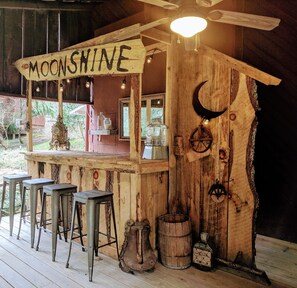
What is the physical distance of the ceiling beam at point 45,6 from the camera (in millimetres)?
4680

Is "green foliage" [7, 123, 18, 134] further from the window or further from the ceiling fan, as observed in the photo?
the ceiling fan

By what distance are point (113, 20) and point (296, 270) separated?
5.07 meters

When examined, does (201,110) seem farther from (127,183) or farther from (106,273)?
(106,273)

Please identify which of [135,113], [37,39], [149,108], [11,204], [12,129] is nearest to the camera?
[135,113]

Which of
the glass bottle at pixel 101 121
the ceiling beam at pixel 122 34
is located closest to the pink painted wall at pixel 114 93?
the glass bottle at pixel 101 121

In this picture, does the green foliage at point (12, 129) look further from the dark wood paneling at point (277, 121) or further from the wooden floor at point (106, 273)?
the dark wood paneling at point (277, 121)

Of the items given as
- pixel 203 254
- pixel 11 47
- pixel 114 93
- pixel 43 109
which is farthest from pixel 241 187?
pixel 43 109

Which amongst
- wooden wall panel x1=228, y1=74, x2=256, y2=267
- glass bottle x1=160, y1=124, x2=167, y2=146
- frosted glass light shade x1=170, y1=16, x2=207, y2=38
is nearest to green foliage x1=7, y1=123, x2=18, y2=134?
glass bottle x1=160, y1=124, x2=167, y2=146

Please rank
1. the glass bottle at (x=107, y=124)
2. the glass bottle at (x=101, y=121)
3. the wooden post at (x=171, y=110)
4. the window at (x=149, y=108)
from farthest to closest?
the glass bottle at (x=101, y=121) → the glass bottle at (x=107, y=124) → the window at (x=149, y=108) → the wooden post at (x=171, y=110)

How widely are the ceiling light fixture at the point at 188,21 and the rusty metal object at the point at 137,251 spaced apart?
181 cm

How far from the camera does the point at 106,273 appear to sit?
2637 mm

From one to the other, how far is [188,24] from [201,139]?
50.4 inches

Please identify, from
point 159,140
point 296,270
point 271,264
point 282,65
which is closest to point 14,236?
point 159,140

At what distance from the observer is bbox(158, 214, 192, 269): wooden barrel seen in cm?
271
